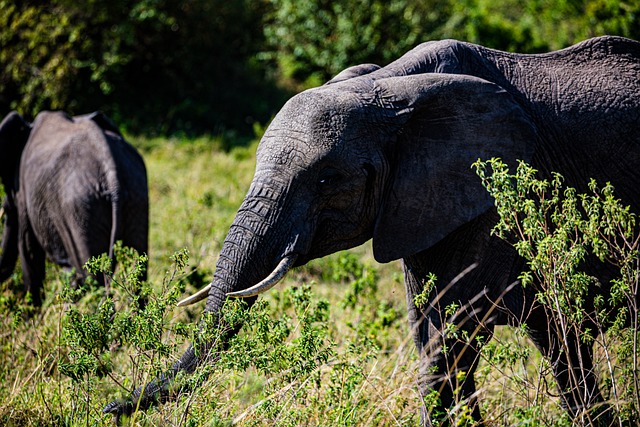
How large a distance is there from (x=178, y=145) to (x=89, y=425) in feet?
32.8

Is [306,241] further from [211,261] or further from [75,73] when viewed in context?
[75,73]

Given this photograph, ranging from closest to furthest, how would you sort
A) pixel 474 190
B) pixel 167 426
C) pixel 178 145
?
pixel 167 426, pixel 474 190, pixel 178 145

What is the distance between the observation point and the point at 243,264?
11.6ft

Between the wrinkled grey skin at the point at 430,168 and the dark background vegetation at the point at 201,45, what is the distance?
10524mm

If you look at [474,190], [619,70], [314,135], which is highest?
[619,70]

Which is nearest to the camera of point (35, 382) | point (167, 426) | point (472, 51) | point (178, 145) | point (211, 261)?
point (167, 426)

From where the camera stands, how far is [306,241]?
3559mm

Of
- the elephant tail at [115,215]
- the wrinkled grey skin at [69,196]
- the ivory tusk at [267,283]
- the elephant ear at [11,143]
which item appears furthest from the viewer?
the elephant ear at [11,143]

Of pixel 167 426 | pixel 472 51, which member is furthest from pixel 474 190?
pixel 167 426

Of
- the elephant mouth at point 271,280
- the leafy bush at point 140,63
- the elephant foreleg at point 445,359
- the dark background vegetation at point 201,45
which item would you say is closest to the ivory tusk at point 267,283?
the elephant mouth at point 271,280

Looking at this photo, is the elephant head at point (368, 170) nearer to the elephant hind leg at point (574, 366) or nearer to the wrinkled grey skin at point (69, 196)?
the elephant hind leg at point (574, 366)

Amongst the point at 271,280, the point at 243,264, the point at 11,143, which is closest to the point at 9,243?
the point at 11,143

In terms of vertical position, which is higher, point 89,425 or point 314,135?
point 314,135

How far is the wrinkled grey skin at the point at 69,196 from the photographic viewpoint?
238 inches
